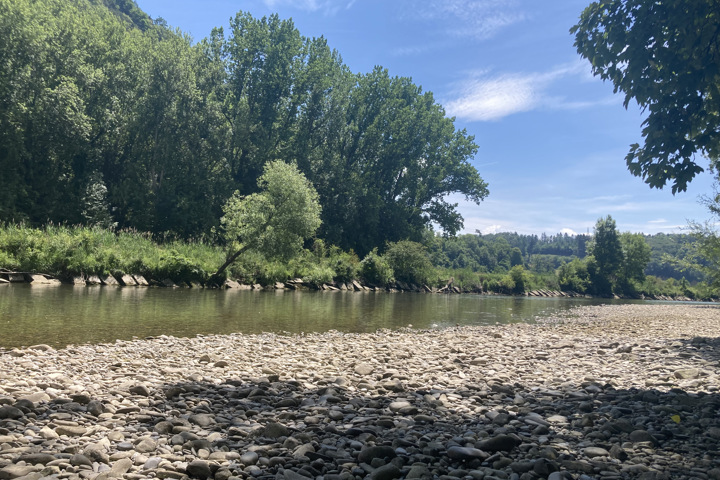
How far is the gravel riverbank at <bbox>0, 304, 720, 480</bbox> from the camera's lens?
9.52ft

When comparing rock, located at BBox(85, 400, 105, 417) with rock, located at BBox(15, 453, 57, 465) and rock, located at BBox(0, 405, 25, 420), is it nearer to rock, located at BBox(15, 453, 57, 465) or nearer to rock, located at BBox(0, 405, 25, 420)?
rock, located at BBox(0, 405, 25, 420)

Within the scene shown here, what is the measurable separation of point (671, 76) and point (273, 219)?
951 inches

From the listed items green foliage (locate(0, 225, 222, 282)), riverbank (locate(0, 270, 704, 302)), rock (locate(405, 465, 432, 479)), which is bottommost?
riverbank (locate(0, 270, 704, 302))

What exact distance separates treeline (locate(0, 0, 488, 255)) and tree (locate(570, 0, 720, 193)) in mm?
31638

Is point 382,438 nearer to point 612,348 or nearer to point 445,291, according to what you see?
point 612,348

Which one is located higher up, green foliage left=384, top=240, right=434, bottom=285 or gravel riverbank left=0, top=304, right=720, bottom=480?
green foliage left=384, top=240, right=434, bottom=285

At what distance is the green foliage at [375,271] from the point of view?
42.4 metres

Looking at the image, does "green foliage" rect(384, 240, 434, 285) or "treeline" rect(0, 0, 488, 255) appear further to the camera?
"green foliage" rect(384, 240, 434, 285)

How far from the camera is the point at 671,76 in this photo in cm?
509

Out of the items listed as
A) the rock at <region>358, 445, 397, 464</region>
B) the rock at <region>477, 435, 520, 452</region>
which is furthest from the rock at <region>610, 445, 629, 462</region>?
the rock at <region>358, 445, 397, 464</region>

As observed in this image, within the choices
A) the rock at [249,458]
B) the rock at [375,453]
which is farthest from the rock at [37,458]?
the rock at [375,453]

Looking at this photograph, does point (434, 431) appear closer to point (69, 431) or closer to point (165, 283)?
point (69, 431)

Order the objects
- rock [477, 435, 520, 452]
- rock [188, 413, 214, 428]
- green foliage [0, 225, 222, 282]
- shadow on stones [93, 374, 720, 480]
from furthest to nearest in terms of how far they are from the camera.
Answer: green foliage [0, 225, 222, 282], rock [188, 413, 214, 428], rock [477, 435, 520, 452], shadow on stones [93, 374, 720, 480]

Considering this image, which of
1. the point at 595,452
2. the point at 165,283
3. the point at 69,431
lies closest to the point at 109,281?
the point at 165,283
